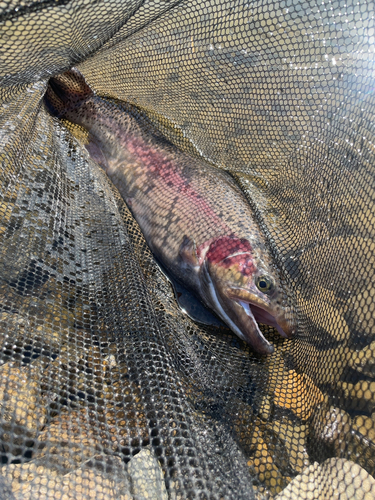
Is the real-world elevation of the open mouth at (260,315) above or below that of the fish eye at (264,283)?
below

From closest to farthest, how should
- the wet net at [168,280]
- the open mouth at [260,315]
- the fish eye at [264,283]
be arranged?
the wet net at [168,280], the open mouth at [260,315], the fish eye at [264,283]

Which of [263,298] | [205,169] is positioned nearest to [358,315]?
[263,298]

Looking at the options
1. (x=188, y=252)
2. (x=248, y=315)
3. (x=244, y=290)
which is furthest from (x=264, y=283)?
(x=188, y=252)

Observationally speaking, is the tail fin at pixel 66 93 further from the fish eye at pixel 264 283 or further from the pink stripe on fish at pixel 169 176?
the fish eye at pixel 264 283

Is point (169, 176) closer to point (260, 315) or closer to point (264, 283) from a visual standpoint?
point (264, 283)

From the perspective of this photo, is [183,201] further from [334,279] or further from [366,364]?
[366,364]

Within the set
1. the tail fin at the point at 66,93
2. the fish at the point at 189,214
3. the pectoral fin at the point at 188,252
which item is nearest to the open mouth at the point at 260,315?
the fish at the point at 189,214

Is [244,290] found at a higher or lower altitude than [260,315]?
higher
